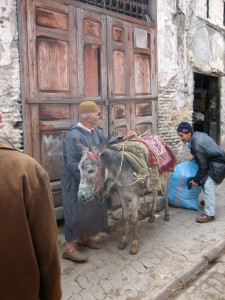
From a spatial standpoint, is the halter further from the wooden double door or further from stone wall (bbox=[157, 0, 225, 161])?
stone wall (bbox=[157, 0, 225, 161])

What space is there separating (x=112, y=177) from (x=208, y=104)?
7185 millimetres

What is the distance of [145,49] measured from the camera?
6.62m

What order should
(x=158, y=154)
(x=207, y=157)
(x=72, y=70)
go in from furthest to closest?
(x=207, y=157) → (x=72, y=70) → (x=158, y=154)

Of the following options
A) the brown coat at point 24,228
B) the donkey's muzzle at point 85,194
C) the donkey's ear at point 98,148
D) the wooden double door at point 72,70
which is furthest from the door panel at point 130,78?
the brown coat at point 24,228

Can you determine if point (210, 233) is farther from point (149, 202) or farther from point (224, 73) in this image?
point (224, 73)

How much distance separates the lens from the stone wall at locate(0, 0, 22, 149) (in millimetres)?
4359

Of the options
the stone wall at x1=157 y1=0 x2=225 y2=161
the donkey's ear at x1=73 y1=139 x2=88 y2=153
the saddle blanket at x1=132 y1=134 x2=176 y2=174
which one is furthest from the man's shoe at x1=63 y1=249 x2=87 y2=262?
the stone wall at x1=157 y1=0 x2=225 y2=161

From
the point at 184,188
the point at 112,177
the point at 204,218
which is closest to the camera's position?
the point at 112,177

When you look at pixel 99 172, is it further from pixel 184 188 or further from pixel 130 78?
pixel 130 78

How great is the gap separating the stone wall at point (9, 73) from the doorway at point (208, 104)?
694 centimetres

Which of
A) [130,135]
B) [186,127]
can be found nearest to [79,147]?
[130,135]

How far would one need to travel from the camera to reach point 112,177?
13.9 feet

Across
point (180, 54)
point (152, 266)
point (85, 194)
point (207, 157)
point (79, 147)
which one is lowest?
point (152, 266)

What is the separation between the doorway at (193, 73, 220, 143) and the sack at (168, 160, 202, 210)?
469cm
